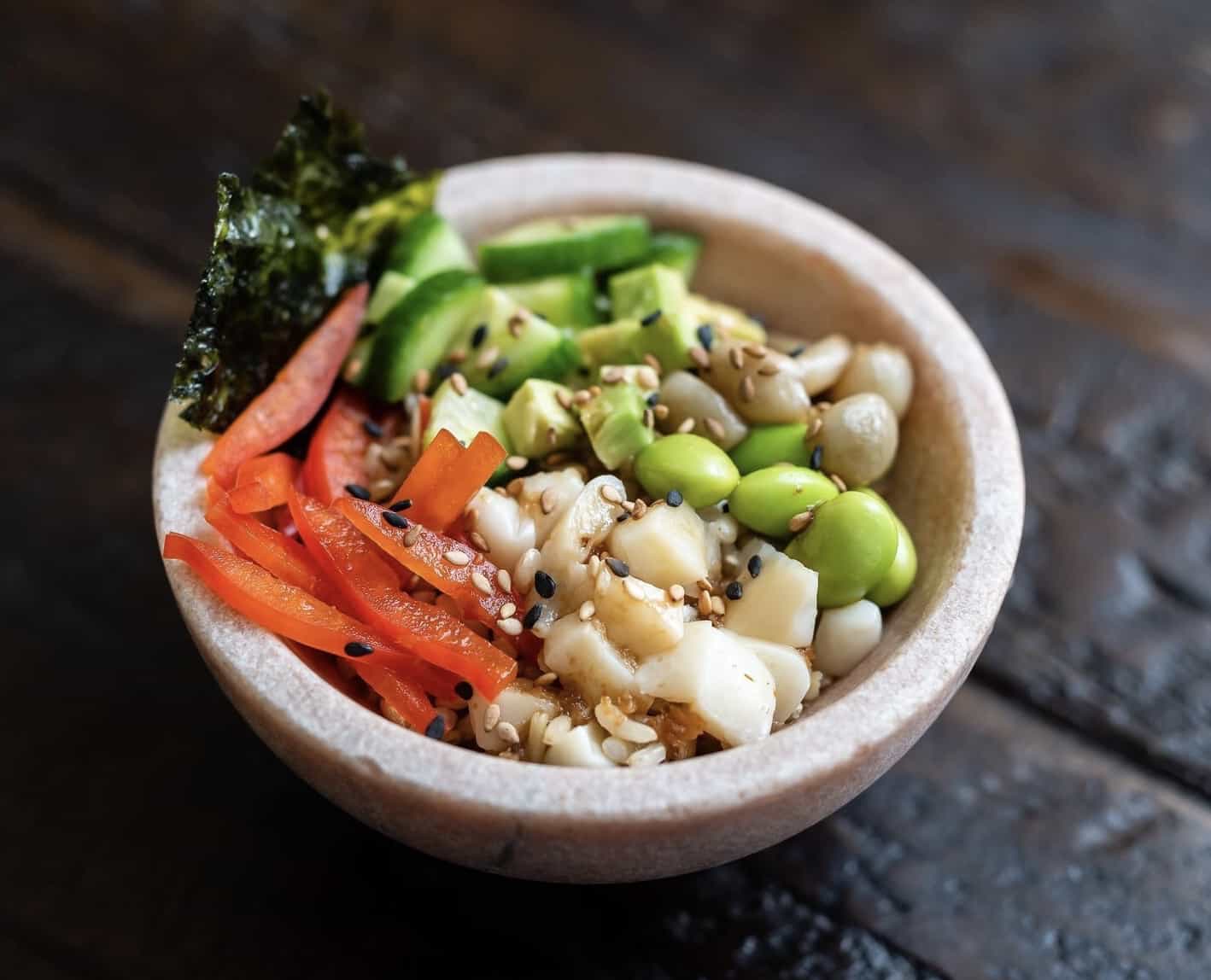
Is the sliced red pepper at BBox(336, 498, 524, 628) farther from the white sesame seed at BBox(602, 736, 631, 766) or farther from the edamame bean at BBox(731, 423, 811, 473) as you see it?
the edamame bean at BBox(731, 423, 811, 473)

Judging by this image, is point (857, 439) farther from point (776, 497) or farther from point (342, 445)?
point (342, 445)

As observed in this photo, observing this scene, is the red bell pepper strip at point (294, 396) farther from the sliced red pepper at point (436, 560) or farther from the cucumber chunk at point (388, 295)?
the sliced red pepper at point (436, 560)

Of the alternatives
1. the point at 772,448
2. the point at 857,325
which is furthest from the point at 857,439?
the point at 857,325

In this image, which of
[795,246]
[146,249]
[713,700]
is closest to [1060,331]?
[795,246]

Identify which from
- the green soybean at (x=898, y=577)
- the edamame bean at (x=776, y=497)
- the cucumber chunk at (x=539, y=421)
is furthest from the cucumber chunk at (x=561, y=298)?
the green soybean at (x=898, y=577)

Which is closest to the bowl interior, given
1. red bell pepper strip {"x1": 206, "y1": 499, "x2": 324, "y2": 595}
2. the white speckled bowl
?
the white speckled bowl

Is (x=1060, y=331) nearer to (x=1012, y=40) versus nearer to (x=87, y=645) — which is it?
(x=1012, y=40)
